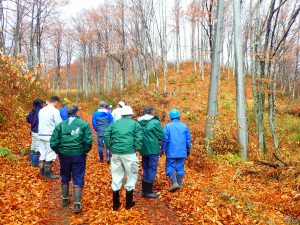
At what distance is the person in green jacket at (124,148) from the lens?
5512 millimetres

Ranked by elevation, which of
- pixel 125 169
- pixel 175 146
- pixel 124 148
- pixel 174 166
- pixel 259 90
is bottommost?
pixel 174 166

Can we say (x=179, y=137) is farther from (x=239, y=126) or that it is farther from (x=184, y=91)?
(x=184, y=91)

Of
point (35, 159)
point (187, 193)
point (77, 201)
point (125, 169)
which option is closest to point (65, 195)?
point (77, 201)

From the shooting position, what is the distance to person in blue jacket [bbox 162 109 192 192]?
666 centimetres

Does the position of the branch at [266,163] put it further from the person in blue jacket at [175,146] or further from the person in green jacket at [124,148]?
the person in green jacket at [124,148]

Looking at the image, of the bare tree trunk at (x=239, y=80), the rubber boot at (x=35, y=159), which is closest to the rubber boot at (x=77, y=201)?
the rubber boot at (x=35, y=159)

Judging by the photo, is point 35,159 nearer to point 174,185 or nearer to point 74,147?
point 74,147

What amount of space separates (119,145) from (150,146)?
1.09 metres

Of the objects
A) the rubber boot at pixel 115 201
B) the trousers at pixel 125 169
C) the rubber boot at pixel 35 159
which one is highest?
the trousers at pixel 125 169

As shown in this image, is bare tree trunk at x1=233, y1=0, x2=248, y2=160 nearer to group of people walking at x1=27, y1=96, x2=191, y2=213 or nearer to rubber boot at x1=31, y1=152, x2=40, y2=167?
group of people walking at x1=27, y1=96, x2=191, y2=213

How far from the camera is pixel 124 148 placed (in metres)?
5.46

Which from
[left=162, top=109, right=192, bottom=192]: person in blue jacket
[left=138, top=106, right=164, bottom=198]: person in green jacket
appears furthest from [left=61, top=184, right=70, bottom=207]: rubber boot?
[left=162, top=109, right=192, bottom=192]: person in blue jacket

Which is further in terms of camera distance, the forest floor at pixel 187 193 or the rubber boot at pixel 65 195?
the rubber boot at pixel 65 195

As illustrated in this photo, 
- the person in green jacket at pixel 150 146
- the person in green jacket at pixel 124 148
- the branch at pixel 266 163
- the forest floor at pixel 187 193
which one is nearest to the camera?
the forest floor at pixel 187 193
